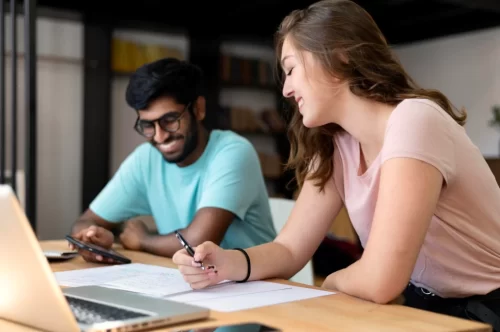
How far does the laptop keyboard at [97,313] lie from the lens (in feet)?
3.15

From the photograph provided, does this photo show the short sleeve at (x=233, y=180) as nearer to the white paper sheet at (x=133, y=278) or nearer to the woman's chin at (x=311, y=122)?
the white paper sheet at (x=133, y=278)

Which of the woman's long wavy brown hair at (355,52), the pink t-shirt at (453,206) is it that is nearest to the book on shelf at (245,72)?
the woman's long wavy brown hair at (355,52)

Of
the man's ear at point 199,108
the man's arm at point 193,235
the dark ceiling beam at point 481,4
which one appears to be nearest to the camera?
the man's arm at point 193,235

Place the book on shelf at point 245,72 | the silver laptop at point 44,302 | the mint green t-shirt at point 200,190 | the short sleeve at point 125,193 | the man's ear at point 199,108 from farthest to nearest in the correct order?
the book on shelf at point 245,72 → the short sleeve at point 125,193 → the man's ear at point 199,108 → the mint green t-shirt at point 200,190 → the silver laptop at point 44,302

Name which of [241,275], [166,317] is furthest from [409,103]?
[166,317]

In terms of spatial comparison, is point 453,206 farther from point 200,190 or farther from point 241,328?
point 200,190

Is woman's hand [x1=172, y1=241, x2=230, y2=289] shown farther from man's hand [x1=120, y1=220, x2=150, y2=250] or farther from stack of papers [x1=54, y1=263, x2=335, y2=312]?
man's hand [x1=120, y1=220, x2=150, y2=250]

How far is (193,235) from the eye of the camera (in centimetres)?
195

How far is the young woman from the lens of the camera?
121 centimetres

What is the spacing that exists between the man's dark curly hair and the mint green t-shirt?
0.63 ft

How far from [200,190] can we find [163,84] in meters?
0.37

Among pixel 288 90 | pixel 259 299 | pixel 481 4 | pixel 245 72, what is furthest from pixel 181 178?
pixel 245 72

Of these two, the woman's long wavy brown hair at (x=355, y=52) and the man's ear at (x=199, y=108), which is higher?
the woman's long wavy brown hair at (x=355, y=52)

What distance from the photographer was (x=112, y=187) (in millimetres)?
2367
